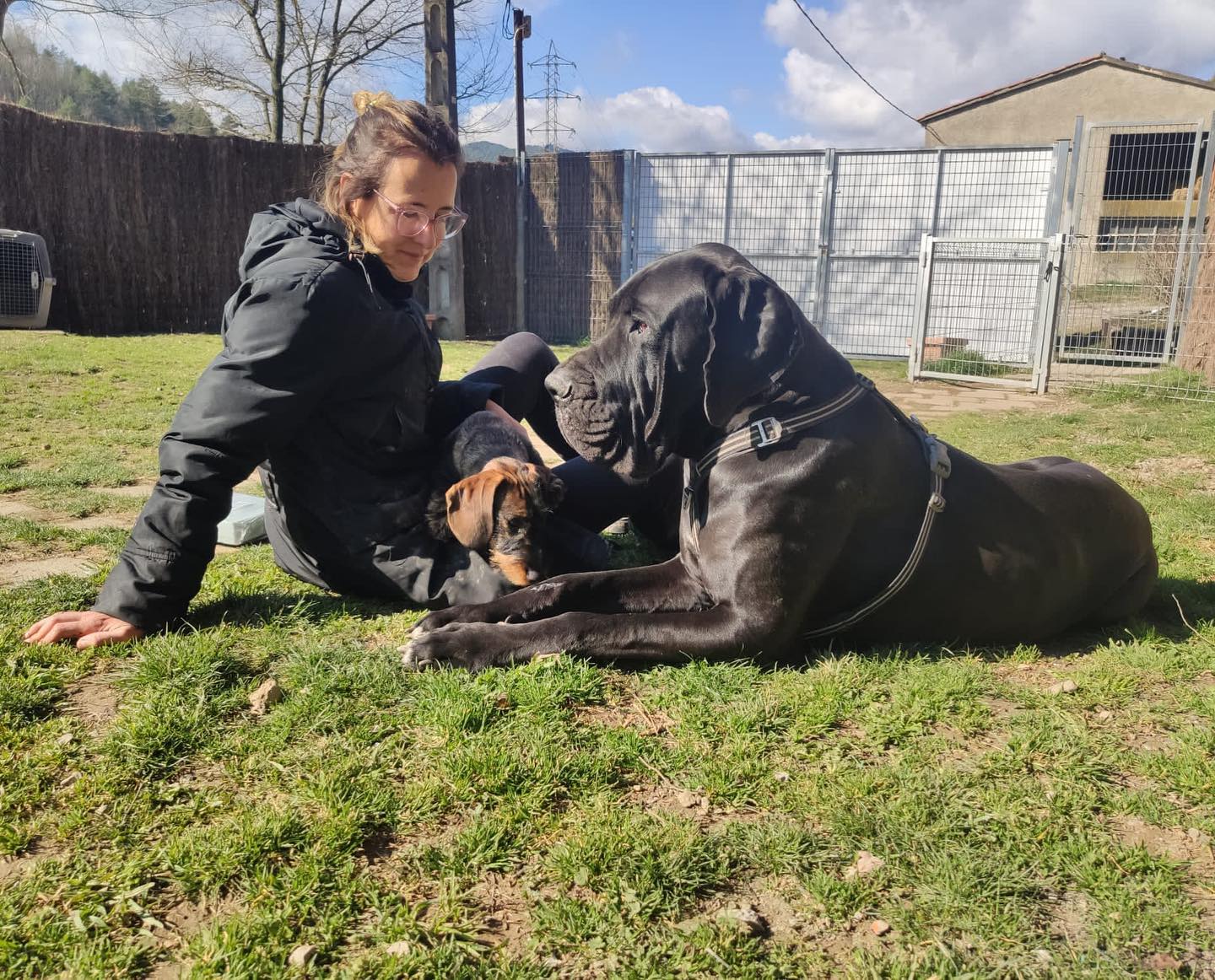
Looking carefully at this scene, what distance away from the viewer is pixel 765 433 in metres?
2.77

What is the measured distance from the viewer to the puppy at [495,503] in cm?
312

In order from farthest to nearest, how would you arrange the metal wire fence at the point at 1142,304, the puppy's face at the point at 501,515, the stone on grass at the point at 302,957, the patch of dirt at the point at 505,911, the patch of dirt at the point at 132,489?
the metal wire fence at the point at 1142,304, the patch of dirt at the point at 132,489, the puppy's face at the point at 501,515, the patch of dirt at the point at 505,911, the stone on grass at the point at 302,957

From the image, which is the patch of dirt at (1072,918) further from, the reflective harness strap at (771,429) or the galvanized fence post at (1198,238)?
the galvanized fence post at (1198,238)

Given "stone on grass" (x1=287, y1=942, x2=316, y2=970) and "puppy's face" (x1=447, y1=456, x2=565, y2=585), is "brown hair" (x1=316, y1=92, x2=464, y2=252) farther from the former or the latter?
"stone on grass" (x1=287, y1=942, x2=316, y2=970)

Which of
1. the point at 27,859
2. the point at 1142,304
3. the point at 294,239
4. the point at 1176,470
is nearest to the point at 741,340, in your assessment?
the point at 294,239

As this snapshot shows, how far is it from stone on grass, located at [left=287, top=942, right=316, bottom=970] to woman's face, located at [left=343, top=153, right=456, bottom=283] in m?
2.22

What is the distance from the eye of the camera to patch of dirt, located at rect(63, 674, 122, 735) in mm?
2318

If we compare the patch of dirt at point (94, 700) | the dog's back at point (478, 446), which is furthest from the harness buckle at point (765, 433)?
the patch of dirt at point (94, 700)

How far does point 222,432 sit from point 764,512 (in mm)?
1685

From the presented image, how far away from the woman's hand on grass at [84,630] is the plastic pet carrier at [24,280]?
32.7 feet

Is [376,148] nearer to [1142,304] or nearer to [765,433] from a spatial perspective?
[765,433]

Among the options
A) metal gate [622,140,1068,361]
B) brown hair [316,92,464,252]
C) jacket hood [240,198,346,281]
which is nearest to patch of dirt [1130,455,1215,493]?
brown hair [316,92,464,252]

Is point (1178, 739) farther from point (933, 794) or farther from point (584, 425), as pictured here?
point (584, 425)

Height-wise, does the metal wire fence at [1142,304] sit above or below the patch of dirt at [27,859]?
above
